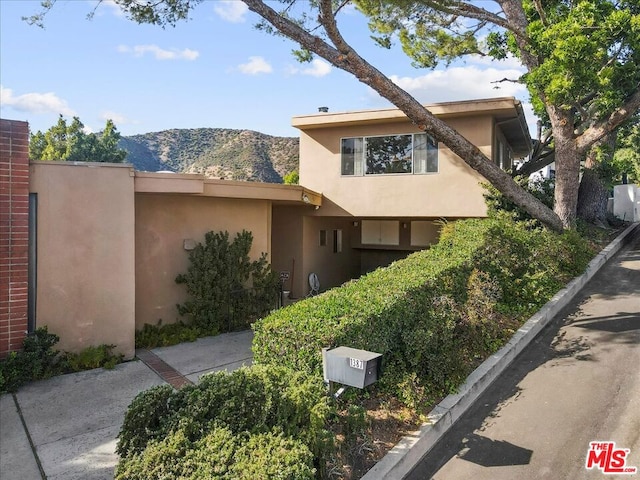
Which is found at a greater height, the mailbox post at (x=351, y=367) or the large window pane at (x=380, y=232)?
the large window pane at (x=380, y=232)

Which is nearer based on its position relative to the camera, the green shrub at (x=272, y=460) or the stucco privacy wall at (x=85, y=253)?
the green shrub at (x=272, y=460)

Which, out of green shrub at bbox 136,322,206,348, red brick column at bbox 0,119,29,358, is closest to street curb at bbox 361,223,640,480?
green shrub at bbox 136,322,206,348

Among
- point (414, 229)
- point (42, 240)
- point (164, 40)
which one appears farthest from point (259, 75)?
point (42, 240)

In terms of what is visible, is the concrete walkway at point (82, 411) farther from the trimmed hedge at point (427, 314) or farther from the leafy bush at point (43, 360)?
the trimmed hedge at point (427, 314)

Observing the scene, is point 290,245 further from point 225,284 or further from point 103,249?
A: point 103,249

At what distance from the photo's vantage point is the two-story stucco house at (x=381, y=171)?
11.2m

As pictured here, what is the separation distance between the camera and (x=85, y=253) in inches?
287

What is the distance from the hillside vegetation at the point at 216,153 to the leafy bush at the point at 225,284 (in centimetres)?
3036

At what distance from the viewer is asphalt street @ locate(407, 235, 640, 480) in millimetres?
4008

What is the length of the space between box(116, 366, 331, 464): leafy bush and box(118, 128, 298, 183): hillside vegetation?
36973 millimetres

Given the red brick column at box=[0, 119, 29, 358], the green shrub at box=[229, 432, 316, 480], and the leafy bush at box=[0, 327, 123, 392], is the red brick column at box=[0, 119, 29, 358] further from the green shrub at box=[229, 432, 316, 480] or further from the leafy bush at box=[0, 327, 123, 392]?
the green shrub at box=[229, 432, 316, 480]

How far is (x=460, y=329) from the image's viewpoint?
5.86 metres

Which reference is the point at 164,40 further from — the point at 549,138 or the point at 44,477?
the point at 549,138

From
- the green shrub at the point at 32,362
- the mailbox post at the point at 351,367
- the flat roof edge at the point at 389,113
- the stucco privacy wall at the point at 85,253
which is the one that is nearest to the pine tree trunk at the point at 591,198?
the flat roof edge at the point at 389,113
